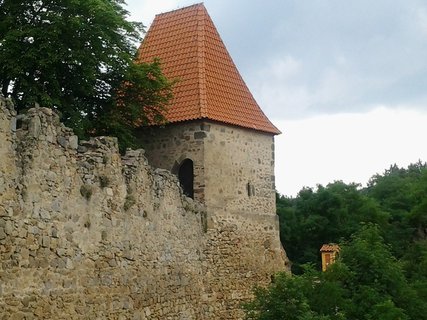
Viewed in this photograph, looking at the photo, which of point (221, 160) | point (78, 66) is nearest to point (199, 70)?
point (221, 160)

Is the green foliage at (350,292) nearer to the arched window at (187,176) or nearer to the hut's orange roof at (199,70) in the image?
the arched window at (187,176)

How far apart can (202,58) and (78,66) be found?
13.7ft

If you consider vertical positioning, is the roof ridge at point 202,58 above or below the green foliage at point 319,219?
above

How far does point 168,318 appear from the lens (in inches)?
584

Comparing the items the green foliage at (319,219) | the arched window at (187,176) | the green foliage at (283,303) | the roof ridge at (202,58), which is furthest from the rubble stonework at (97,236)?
the green foliage at (319,219)

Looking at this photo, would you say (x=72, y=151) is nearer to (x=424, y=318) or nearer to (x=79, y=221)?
(x=79, y=221)

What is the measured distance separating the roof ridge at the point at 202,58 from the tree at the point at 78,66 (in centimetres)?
90

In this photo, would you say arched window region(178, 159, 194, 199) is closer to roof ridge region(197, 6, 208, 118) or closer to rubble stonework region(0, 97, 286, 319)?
rubble stonework region(0, 97, 286, 319)

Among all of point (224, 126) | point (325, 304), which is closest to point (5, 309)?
point (325, 304)

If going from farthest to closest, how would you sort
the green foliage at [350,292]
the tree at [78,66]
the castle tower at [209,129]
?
the castle tower at [209,129] → the tree at [78,66] → the green foliage at [350,292]

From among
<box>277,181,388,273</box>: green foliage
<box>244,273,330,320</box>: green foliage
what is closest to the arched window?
<box>244,273,330,320</box>: green foliage

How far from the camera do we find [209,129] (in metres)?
18.4

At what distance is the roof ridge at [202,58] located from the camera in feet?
61.0

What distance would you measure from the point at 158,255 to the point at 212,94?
5884 mm
